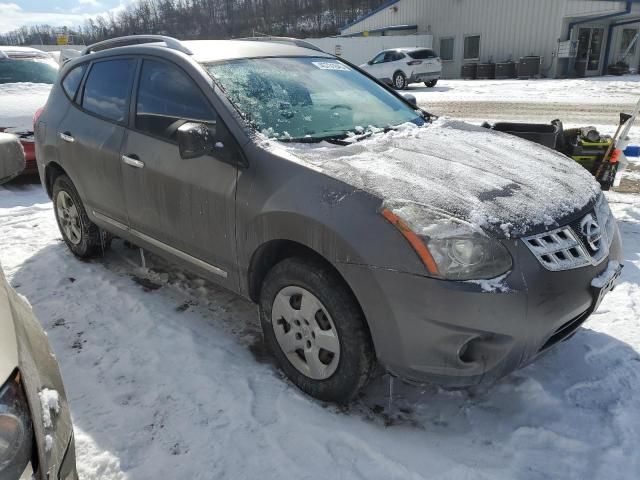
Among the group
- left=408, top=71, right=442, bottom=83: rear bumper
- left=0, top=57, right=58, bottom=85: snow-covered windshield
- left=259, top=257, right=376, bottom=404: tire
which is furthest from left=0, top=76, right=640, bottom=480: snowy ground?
left=408, top=71, right=442, bottom=83: rear bumper

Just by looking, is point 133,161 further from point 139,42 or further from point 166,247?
point 139,42

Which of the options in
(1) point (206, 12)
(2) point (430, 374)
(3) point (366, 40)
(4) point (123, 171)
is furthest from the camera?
(1) point (206, 12)

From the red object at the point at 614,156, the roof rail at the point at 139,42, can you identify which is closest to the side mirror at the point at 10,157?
the roof rail at the point at 139,42

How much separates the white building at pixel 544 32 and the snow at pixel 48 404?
27.3 meters

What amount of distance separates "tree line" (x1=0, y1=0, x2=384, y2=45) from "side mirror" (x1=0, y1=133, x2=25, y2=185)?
69.7 meters

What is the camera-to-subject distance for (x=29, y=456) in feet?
4.26

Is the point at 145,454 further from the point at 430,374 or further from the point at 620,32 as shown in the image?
the point at 620,32

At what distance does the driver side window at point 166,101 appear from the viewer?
3.03 meters

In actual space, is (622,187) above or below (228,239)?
below

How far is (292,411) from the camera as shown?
2604 mm

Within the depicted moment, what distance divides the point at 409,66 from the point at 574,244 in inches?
800

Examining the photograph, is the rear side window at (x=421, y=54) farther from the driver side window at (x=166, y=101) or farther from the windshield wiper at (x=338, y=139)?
the windshield wiper at (x=338, y=139)

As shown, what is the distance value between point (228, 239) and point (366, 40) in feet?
102

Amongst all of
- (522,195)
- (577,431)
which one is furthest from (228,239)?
(577,431)
